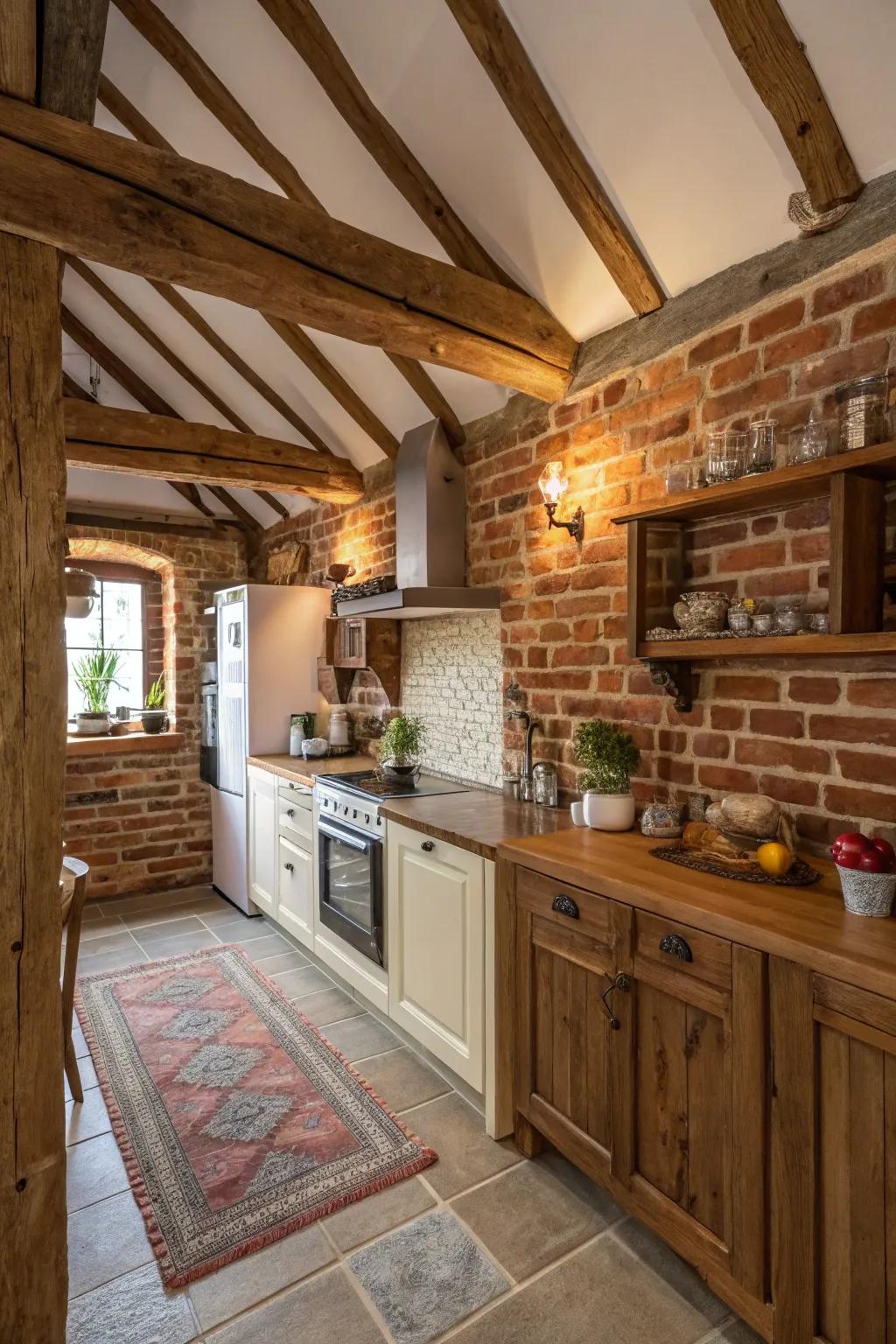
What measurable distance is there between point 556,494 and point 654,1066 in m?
1.95

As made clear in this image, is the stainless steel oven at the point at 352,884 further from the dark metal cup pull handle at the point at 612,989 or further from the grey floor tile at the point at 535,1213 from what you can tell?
the dark metal cup pull handle at the point at 612,989

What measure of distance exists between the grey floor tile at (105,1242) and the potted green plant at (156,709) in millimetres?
3535

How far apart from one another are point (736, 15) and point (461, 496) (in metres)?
2.00

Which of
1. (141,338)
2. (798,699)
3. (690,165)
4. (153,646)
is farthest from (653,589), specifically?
(153,646)

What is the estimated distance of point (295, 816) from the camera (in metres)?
3.73

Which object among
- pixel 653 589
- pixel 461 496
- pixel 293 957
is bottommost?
pixel 293 957

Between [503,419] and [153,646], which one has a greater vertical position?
[503,419]

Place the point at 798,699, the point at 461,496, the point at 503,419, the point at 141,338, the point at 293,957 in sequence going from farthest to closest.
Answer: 1. the point at 141,338
2. the point at 293,957
3. the point at 461,496
4. the point at 503,419
5. the point at 798,699

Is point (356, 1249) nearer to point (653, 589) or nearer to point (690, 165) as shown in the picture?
point (653, 589)

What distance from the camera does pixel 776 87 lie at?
1.72m

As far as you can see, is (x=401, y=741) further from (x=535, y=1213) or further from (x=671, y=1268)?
(x=671, y=1268)

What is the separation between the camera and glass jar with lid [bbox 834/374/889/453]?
1.68 meters

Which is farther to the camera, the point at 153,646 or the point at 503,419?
the point at 153,646

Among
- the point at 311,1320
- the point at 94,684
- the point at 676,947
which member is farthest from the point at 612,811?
the point at 94,684
